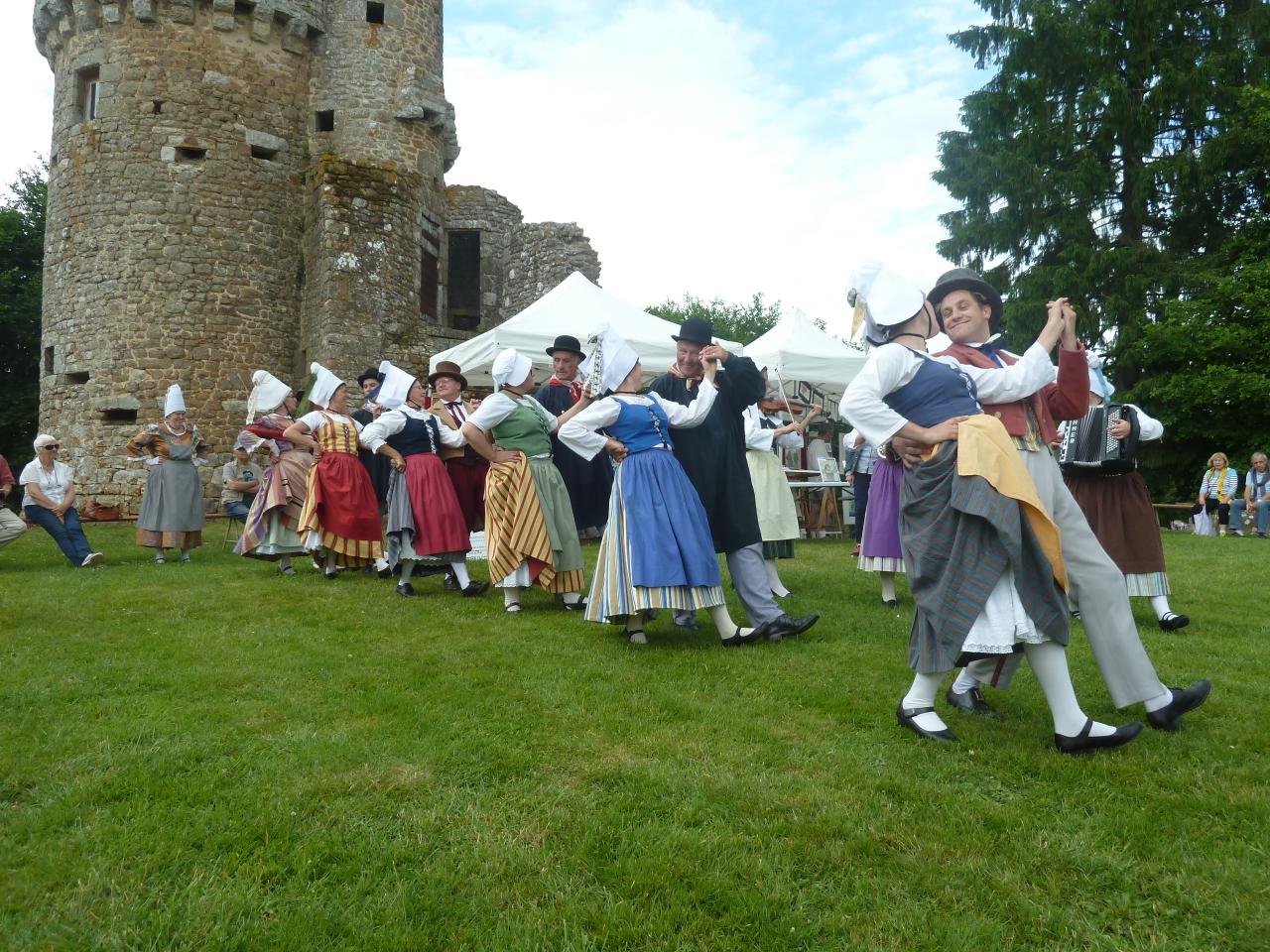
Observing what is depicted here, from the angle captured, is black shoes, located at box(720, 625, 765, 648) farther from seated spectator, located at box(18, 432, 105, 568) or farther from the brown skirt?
seated spectator, located at box(18, 432, 105, 568)

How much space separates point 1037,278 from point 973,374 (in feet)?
63.0

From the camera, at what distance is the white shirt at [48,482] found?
960 cm

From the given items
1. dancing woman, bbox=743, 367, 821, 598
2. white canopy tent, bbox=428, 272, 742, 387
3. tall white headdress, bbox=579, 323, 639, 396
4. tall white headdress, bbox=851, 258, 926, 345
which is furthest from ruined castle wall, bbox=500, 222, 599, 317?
tall white headdress, bbox=851, 258, 926, 345

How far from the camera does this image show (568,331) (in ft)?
37.1

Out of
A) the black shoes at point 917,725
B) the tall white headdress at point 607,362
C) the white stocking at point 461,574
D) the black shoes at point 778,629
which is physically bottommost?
the black shoes at point 917,725

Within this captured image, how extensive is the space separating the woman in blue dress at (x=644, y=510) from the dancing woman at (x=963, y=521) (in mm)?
1580

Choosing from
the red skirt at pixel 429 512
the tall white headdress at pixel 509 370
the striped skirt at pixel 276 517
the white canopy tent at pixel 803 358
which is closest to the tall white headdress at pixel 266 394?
the striped skirt at pixel 276 517

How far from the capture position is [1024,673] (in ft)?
14.5

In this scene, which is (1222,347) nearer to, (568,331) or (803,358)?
(803,358)

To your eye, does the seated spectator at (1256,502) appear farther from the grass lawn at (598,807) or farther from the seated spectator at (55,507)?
the seated spectator at (55,507)

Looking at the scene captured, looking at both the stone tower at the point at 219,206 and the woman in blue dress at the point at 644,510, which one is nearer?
the woman in blue dress at the point at 644,510

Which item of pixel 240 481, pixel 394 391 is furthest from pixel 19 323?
pixel 394 391

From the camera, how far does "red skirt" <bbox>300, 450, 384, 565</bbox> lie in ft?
26.3

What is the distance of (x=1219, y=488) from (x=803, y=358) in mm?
Answer: 8395
